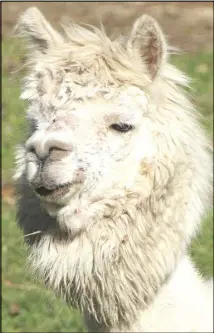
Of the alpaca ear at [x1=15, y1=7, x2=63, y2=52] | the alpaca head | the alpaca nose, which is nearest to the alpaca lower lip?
the alpaca head

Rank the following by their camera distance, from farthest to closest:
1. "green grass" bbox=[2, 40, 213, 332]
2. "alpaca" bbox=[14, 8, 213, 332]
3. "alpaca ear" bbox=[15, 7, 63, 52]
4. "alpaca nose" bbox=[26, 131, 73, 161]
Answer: "green grass" bbox=[2, 40, 213, 332]
"alpaca ear" bbox=[15, 7, 63, 52]
"alpaca" bbox=[14, 8, 213, 332]
"alpaca nose" bbox=[26, 131, 73, 161]

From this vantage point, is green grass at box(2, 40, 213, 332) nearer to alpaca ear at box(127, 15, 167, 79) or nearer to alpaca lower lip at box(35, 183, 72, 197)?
alpaca ear at box(127, 15, 167, 79)

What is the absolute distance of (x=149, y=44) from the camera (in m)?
4.11

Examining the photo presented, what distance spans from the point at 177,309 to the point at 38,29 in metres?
1.49

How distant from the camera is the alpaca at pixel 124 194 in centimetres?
396

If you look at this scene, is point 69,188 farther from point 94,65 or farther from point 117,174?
point 94,65

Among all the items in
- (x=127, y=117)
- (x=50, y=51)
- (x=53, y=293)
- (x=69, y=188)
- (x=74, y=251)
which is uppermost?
(x=50, y=51)

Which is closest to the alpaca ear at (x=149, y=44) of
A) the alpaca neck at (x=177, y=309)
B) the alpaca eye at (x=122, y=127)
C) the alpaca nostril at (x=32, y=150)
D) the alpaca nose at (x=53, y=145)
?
the alpaca eye at (x=122, y=127)

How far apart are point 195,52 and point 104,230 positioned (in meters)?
10.0

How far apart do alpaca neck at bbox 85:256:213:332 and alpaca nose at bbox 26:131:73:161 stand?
0.79 metres

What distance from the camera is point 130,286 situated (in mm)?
4020

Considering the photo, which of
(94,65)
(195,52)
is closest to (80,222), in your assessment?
(94,65)

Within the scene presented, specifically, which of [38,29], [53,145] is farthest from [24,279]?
[53,145]

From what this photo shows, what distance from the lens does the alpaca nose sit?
3752 millimetres
